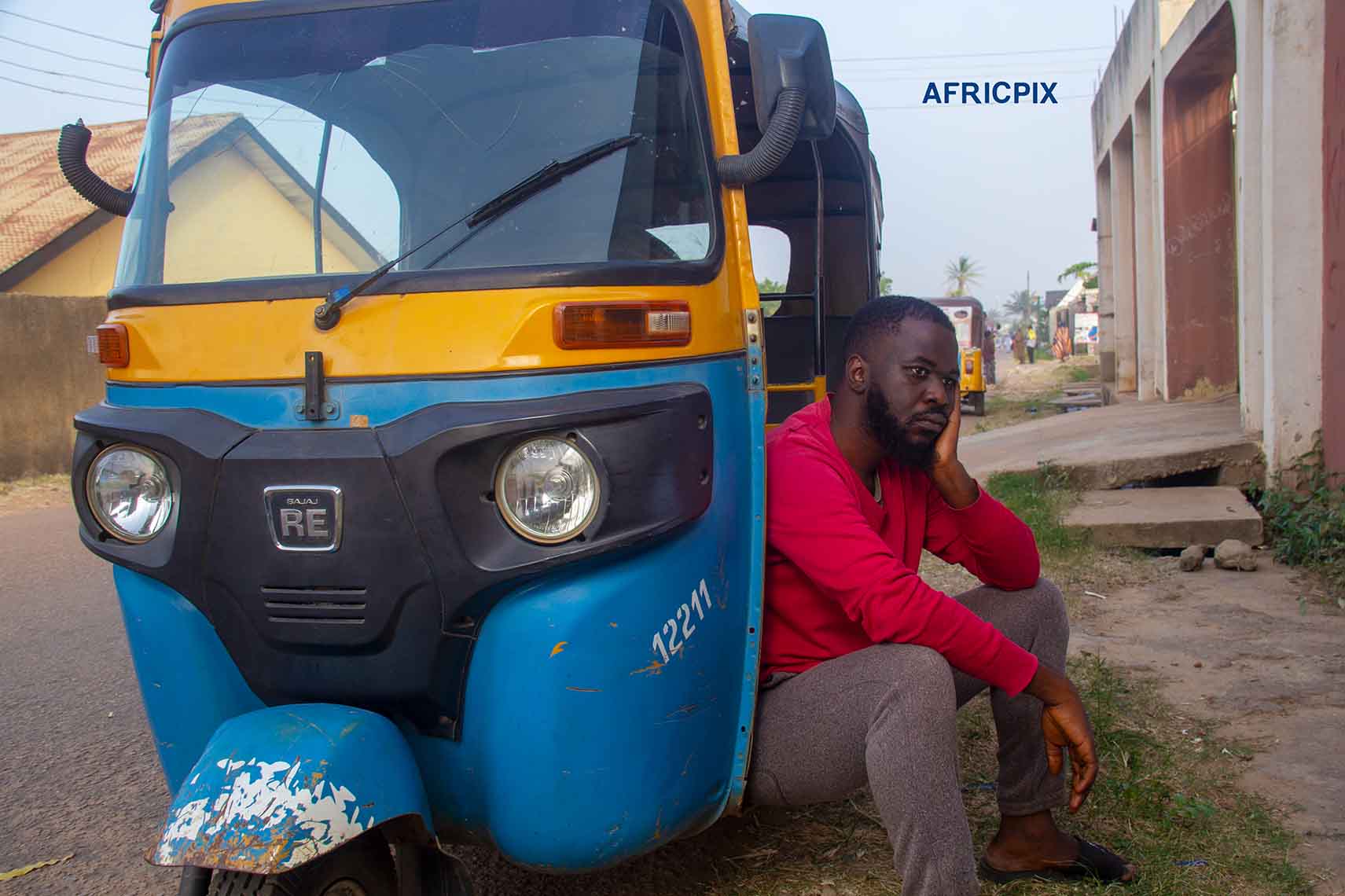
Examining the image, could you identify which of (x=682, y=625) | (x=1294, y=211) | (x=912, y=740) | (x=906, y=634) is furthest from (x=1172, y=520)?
(x=682, y=625)

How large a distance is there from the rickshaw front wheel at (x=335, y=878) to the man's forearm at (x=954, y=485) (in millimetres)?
1409

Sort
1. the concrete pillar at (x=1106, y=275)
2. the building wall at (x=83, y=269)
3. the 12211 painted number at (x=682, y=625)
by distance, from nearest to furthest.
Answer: the 12211 painted number at (x=682, y=625), the building wall at (x=83, y=269), the concrete pillar at (x=1106, y=275)

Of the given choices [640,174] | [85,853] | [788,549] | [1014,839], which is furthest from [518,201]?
[85,853]

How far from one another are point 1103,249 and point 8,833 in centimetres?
1852

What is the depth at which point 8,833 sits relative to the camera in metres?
3.16

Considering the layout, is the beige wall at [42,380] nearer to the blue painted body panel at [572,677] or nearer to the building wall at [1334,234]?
the blue painted body panel at [572,677]

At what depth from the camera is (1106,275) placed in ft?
61.8

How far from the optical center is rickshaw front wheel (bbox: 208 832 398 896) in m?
1.85

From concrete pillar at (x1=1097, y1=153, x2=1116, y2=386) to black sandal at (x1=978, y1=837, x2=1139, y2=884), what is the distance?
16.4 metres

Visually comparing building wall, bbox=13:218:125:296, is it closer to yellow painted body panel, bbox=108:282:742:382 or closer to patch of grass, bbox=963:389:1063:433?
patch of grass, bbox=963:389:1063:433

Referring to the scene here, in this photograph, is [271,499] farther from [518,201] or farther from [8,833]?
[8,833]

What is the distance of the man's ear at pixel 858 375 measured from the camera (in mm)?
2553

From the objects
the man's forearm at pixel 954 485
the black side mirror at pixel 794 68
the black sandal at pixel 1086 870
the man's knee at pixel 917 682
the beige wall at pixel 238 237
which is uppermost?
the black side mirror at pixel 794 68

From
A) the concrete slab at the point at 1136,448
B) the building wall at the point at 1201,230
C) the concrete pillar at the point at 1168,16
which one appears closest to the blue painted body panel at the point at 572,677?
the concrete slab at the point at 1136,448
